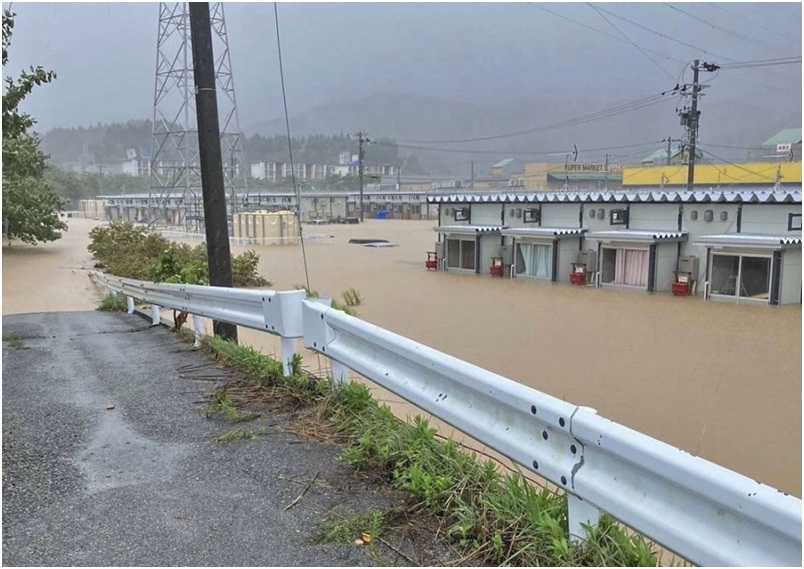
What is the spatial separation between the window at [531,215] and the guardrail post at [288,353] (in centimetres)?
3043

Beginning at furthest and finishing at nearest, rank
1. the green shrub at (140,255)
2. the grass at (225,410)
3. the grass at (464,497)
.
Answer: the green shrub at (140,255) < the grass at (225,410) < the grass at (464,497)

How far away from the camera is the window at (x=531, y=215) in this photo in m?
34.2

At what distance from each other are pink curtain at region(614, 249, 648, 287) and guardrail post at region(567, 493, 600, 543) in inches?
1092

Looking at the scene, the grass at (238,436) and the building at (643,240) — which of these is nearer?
the grass at (238,436)

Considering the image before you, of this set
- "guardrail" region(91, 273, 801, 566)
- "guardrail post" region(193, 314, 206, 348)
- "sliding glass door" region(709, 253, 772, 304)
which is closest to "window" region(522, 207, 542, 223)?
"sliding glass door" region(709, 253, 772, 304)

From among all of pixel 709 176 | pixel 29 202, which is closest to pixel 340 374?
pixel 29 202

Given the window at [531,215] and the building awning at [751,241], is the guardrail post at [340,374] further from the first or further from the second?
the window at [531,215]

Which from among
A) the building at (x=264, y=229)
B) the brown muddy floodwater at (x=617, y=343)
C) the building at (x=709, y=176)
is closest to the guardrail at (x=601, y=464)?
the brown muddy floodwater at (x=617, y=343)

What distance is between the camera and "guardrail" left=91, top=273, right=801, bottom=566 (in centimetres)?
200

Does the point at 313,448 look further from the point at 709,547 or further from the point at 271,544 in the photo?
the point at 709,547

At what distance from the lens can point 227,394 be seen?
495cm

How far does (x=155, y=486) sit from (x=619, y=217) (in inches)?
1174

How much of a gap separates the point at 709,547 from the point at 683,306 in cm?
2457

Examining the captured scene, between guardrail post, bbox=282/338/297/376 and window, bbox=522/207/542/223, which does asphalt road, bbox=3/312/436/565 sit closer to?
guardrail post, bbox=282/338/297/376
